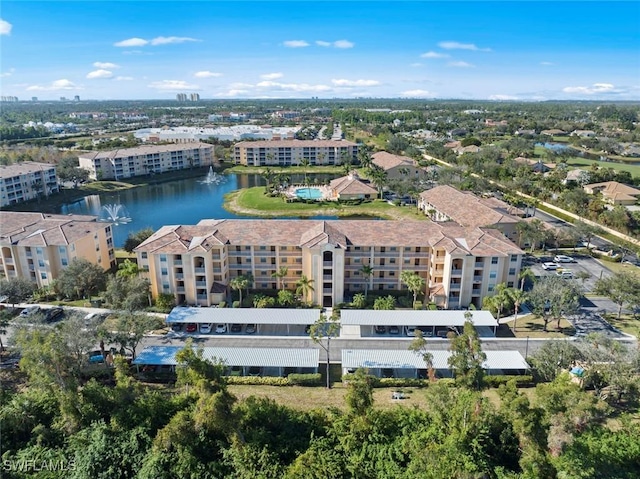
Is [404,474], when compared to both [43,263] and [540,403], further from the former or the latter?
[43,263]

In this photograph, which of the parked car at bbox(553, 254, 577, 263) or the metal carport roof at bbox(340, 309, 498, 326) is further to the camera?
the parked car at bbox(553, 254, 577, 263)

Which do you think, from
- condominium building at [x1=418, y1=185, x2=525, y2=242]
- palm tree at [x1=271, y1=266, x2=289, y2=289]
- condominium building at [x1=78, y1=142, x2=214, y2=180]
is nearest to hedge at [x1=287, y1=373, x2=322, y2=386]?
palm tree at [x1=271, y1=266, x2=289, y2=289]

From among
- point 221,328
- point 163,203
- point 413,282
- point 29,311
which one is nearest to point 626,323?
point 413,282

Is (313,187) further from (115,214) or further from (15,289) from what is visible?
(15,289)

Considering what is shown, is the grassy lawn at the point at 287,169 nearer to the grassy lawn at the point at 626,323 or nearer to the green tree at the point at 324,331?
the grassy lawn at the point at 626,323

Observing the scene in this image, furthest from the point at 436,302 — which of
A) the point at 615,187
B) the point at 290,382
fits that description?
the point at 615,187

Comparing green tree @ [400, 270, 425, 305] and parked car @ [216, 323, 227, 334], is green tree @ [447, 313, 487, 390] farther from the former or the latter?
parked car @ [216, 323, 227, 334]
